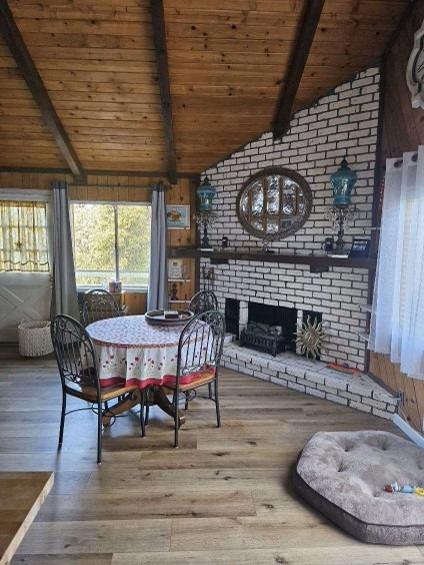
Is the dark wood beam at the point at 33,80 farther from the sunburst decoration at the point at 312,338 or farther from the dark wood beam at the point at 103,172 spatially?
the sunburst decoration at the point at 312,338

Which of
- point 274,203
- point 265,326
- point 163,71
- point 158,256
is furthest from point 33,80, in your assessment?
point 265,326

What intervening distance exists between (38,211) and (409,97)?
440 centimetres

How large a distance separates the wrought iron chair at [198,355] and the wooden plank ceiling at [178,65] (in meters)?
2.31

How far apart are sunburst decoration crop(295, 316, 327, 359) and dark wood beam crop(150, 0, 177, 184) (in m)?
2.51

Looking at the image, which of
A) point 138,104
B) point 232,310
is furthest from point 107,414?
point 138,104

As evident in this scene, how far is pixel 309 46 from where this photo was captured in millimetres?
3082

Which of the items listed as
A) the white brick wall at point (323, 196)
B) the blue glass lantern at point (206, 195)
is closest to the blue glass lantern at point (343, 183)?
the white brick wall at point (323, 196)

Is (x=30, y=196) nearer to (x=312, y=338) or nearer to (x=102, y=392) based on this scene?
(x=102, y=392)

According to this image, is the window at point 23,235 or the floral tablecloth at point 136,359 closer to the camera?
the floral tablecloth at point 136,359

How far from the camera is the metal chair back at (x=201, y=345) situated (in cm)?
267

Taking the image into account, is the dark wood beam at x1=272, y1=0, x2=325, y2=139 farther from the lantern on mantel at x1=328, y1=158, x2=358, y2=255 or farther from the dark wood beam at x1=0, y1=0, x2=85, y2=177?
the dark wood beam at x1=0, y1=0, x2=85, y2=177

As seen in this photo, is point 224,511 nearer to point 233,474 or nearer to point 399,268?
point 233,474

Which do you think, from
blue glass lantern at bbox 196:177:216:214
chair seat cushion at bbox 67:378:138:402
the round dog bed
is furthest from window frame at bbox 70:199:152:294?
the round dog bed

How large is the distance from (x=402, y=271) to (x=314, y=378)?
132cm
